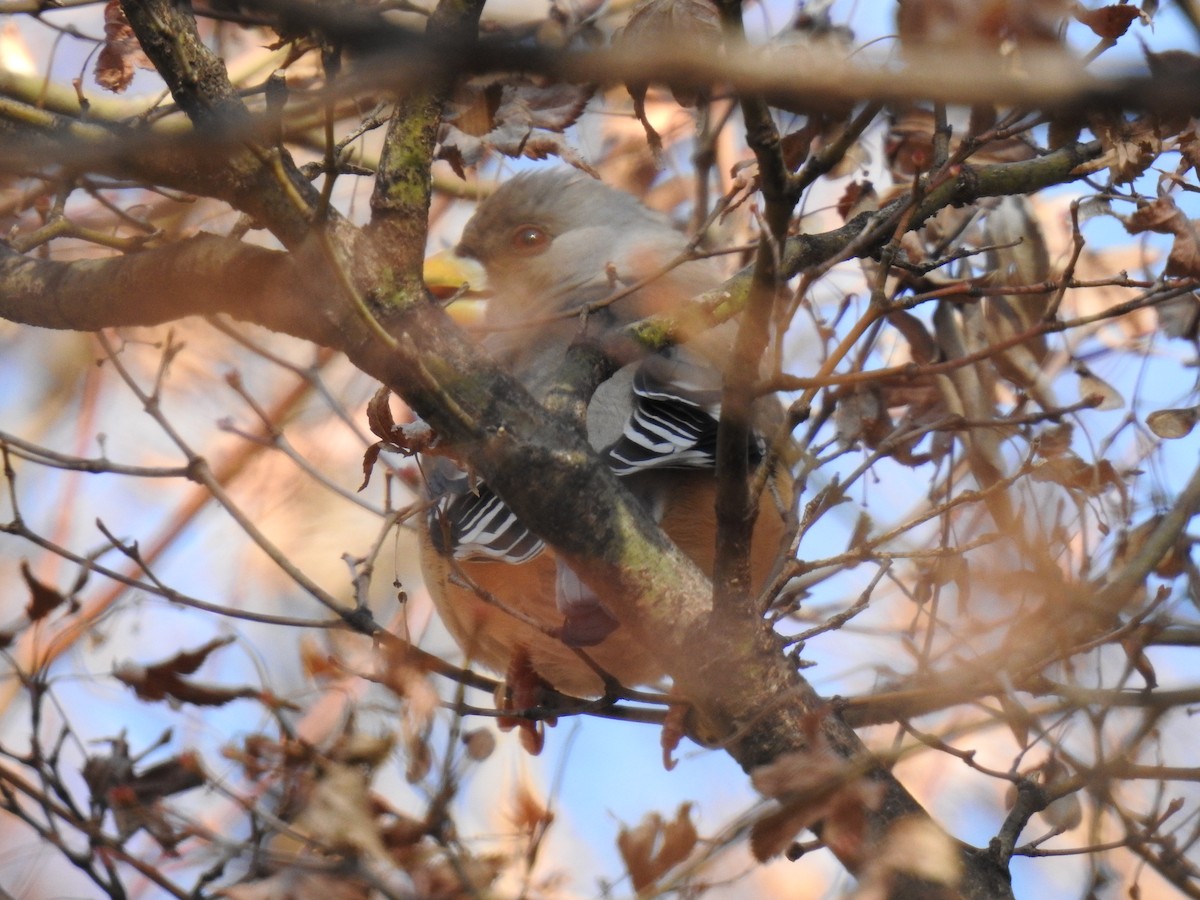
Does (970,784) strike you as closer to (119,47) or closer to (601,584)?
(601,584)

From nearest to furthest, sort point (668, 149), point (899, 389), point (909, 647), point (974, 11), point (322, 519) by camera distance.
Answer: point (974, 11), point (909, 647), point (899, 389), point (668, 149), point (322, 519)

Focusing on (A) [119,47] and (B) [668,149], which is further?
(B) [668,149]

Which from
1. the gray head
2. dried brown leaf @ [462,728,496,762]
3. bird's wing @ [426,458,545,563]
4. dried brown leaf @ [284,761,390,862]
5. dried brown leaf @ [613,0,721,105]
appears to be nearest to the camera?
dried brown leaf @ [284,761,390,862]

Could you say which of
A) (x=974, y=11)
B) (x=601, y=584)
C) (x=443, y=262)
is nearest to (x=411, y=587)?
(x=443, y=262)

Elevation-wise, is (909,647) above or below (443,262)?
below

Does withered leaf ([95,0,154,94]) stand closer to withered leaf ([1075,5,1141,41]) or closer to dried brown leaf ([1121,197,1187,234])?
withered leaf ([1075,5,1141,41])

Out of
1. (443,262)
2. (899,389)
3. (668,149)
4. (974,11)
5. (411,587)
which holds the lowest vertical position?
(974,11)

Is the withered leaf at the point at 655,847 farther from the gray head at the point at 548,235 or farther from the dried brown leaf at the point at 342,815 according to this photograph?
the gray head at the point at 548,235

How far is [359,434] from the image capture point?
3.84 m

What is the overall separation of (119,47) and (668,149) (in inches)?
99.2

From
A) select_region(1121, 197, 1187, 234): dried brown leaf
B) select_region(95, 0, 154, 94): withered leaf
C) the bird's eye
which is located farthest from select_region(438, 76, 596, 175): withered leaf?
the bird's eye

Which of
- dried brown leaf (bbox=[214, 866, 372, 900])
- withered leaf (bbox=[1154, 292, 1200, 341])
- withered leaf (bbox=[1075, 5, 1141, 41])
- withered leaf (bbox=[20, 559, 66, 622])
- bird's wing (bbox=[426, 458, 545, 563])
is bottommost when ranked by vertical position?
dried brown leaf (bbox=[214, 866, 372, 900])

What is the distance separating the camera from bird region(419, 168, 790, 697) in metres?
3.18

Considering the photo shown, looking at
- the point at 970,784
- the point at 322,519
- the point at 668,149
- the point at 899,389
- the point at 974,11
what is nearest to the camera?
the point at 974,11
